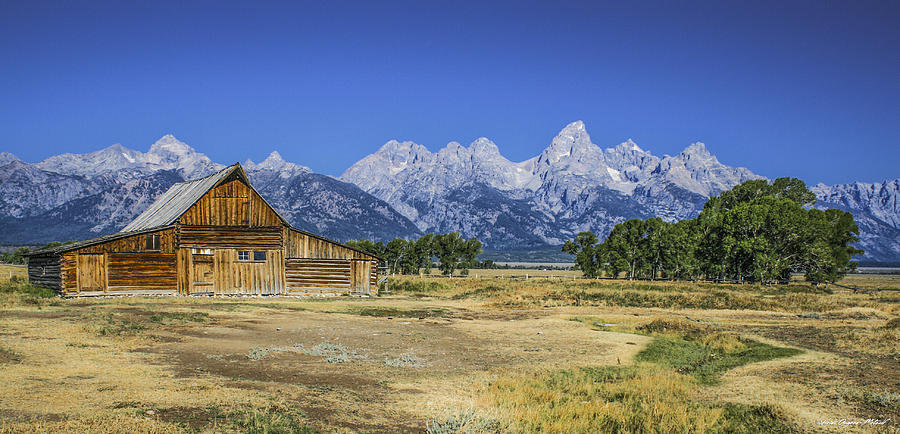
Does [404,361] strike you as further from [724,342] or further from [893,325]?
[893,325]

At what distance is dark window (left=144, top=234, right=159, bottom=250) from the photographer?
1567 inches

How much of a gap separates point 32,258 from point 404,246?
67.6 m

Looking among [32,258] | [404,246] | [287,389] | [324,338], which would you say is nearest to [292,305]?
[324,338]

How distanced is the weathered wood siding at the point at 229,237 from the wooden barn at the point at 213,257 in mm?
64

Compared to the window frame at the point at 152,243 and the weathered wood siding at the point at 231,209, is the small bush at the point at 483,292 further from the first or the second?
the window frame at the point at 152,243

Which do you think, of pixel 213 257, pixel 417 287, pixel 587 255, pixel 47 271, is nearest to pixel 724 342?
pixel 213 257

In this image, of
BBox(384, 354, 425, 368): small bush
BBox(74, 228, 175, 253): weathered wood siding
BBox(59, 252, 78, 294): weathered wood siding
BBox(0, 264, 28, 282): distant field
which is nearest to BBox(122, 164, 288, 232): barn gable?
BBox(74, 228, 175, 253): weathered wood siding

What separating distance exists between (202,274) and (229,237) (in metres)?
3.09

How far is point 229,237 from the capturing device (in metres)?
42.2

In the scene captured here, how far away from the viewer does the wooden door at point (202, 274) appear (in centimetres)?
4091

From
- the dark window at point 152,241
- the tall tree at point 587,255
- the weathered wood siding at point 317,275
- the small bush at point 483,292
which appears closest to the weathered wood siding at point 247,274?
the weathered wood siding at point 317,275

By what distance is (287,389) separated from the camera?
42.7 feet

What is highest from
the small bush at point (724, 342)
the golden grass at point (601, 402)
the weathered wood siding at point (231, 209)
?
the weathered wood siding at point (231, 209)

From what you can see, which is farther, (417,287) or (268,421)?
(417,287)
